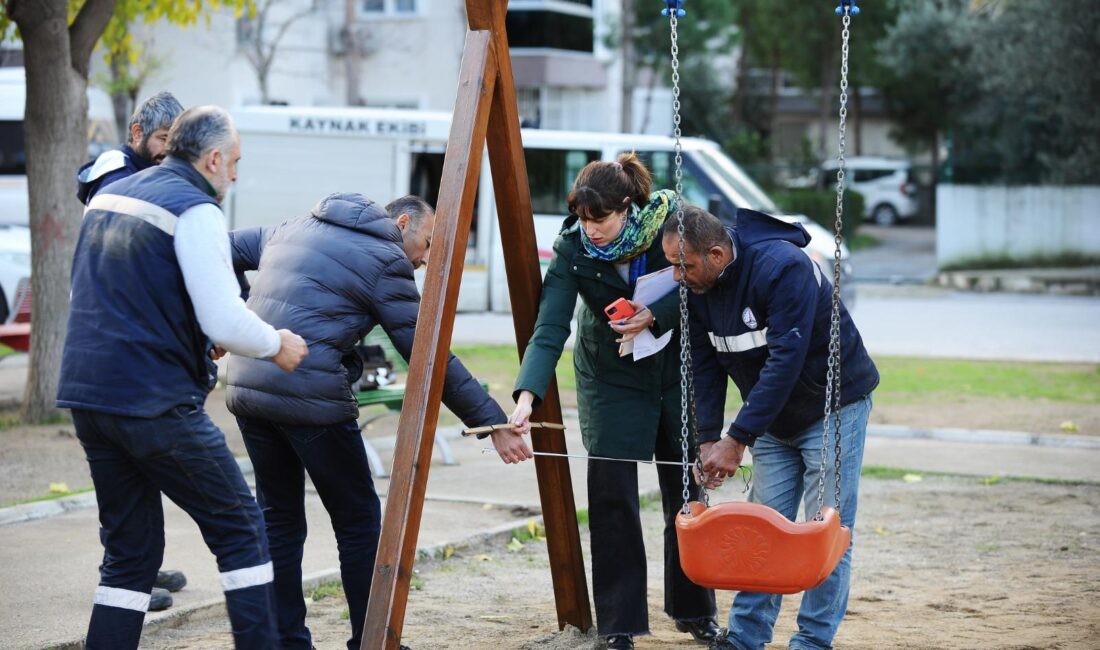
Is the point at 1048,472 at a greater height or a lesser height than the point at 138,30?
lesser

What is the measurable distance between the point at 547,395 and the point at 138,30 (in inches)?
912

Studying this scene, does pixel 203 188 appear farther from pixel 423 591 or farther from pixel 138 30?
pixel 138 30

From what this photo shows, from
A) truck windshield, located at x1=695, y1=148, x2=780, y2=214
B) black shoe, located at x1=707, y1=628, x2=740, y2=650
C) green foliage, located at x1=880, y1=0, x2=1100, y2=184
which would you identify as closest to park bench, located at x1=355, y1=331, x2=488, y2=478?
black shoe, located at x1=707, y1=628, x2=740, y2=650

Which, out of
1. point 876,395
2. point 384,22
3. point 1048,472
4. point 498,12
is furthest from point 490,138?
point 384,22

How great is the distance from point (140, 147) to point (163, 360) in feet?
4.42

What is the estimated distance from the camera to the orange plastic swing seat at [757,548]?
445 cm

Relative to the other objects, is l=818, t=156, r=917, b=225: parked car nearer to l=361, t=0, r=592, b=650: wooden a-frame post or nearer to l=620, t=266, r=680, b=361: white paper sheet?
l=361, t=0, r=592, b=650: wooden a-frame post

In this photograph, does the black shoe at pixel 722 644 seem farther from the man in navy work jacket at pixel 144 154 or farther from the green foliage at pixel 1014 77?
the green foliage at pixel 1014 77

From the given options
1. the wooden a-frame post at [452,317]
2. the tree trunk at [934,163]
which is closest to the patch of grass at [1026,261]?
the tree trunk at [934,163]

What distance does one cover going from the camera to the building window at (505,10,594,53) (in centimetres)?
3375

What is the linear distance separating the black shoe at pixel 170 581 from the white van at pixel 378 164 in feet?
37.1

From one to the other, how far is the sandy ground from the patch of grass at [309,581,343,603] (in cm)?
7

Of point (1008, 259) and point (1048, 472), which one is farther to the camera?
point (1008, 259)

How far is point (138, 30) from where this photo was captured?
2650 centimetres
